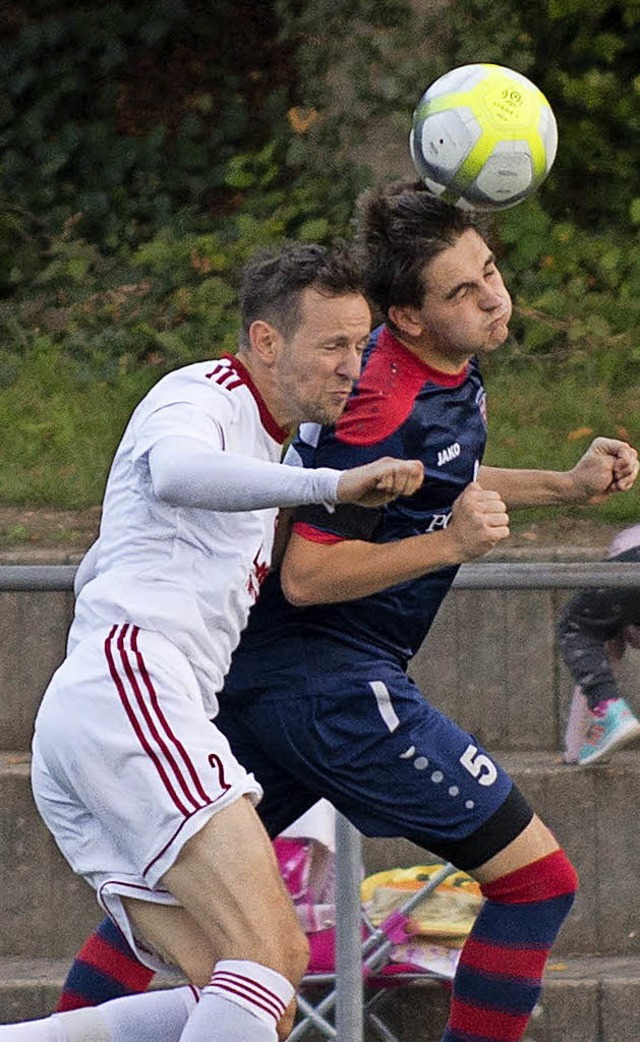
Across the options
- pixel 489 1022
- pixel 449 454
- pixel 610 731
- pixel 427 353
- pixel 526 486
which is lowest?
pixel 610 731

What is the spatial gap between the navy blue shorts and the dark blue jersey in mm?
56

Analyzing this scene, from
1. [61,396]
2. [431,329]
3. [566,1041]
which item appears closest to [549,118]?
[431,329]

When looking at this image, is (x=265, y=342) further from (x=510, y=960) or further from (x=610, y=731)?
(x=610, y=731)

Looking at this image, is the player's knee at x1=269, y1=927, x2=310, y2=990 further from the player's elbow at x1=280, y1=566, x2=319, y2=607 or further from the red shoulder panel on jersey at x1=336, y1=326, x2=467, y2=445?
the red shoulder panel on jersey at x1=336, y1=326, x2=467, y2=445

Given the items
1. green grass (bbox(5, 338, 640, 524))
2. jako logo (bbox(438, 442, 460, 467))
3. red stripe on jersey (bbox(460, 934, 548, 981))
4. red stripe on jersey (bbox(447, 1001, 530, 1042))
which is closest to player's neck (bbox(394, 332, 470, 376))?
jako logo (bbox(438, 442, 460, 467))

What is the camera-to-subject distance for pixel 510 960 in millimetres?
4102

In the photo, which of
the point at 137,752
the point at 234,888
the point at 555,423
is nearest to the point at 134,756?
the point at 137,752

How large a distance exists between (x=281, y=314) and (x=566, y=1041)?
83.9 inches

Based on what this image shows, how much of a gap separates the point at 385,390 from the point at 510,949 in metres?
1.06

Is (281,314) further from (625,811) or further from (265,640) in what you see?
(625,811)

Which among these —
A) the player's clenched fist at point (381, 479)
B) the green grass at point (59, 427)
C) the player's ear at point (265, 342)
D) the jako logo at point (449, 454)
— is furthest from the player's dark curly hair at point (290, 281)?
the green grass at point (59, 427)

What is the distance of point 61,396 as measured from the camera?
25.9ft

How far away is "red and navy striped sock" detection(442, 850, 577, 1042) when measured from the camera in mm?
4059

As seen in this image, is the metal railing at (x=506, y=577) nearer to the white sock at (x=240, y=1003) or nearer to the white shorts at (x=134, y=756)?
the white shorts at (x=134, y=756)
